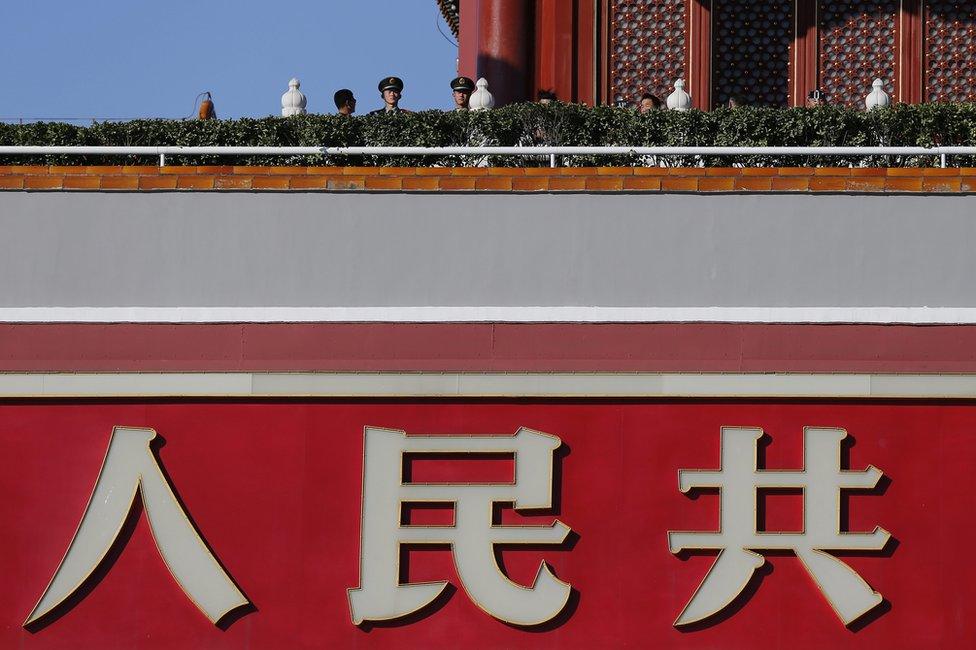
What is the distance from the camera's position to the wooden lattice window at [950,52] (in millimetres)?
14102

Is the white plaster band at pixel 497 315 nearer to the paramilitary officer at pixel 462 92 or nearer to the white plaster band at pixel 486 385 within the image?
the white plaster band at pixel 486 385

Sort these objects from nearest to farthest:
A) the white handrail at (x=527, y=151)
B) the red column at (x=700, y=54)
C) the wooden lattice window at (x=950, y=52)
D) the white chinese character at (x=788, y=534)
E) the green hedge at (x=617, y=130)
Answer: the white chinese character at (x=788, y=534)
the white handrail at (x=527, y=151)
the green hedge at (x=617, y=130)
the red column at (x=700, y=54)
the wooden lattice window at (x=950, y=52)

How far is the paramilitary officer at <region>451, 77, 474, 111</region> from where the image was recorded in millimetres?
11305

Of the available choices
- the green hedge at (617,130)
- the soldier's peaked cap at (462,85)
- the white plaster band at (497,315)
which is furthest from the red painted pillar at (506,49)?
the white plaster band at (497,315)

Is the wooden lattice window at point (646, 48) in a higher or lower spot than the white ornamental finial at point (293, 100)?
higher

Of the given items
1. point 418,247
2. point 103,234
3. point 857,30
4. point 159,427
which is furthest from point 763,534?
point 857,30

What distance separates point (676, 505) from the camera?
8805 mm

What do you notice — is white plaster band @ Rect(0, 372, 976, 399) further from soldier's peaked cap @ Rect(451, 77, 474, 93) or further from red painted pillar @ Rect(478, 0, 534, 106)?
red painted pillar @ Rect(478, 0, 534, 106)

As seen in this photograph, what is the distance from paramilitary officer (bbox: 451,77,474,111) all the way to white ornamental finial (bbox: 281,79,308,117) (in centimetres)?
121

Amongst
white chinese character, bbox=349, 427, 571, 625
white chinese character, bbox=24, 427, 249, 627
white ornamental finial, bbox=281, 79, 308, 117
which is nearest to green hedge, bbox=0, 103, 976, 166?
white ornamental finial, bbox=281, 79, 308, 117

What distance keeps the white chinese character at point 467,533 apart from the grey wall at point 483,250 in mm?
913

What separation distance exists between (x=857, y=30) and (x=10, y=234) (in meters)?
8.68

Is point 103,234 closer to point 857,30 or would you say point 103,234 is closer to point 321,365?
point 321,365

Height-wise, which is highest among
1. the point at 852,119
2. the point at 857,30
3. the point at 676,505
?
the point at 857,30
